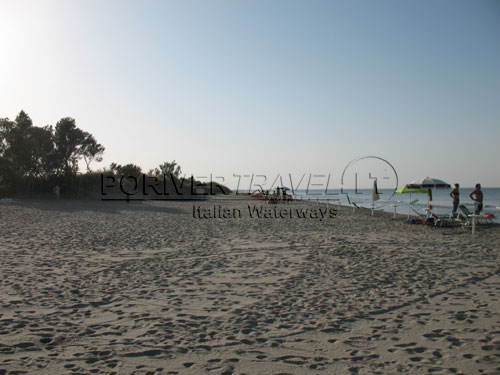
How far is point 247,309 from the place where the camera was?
486cm

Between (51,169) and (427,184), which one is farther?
(51,169)

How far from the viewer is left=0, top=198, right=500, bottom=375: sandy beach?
340 cm

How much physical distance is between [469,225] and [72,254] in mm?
13521

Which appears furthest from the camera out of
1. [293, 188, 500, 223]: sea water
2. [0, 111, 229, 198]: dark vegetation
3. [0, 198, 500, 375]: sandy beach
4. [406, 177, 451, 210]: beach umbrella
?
[0, 111, 229, 198]: dark vegetation

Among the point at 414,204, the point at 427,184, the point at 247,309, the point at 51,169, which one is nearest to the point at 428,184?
the point at 427,184

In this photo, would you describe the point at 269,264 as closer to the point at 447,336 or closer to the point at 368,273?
the point at 368,273

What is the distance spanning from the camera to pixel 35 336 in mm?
3859

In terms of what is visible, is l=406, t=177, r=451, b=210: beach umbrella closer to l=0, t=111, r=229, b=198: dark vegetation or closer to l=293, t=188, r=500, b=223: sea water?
l=293, t=188, r=500, b=223: sea water

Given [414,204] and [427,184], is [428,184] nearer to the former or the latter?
[427,184]

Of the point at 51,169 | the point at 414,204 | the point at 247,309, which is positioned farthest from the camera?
the point at 51,169

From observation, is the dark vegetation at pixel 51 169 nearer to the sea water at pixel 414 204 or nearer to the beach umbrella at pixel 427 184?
the sea water at pixel 414 204

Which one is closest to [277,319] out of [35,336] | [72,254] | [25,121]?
[35,336]

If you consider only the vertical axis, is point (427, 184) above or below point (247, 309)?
above

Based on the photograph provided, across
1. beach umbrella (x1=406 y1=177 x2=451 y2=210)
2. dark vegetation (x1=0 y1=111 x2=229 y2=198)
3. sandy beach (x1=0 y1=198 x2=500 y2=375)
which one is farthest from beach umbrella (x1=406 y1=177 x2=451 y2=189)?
dark vegetation (x1=0 y1=111 x2=229 y2=198)
